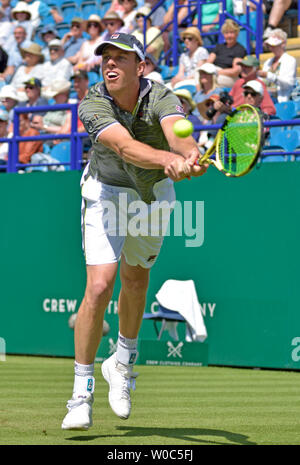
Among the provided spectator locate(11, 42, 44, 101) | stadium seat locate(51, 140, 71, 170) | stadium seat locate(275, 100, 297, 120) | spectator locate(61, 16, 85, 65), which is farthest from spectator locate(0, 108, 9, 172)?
stadium seat locate(275, 100, 297, 120)

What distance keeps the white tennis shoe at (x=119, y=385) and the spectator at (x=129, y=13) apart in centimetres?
1041

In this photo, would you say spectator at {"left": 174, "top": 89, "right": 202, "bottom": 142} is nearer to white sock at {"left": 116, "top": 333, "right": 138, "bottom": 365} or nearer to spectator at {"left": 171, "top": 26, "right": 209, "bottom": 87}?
spectator at {"left": 171, "top": 26, "right": 209, "bottom": 87}

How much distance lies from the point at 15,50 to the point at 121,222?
1251cm

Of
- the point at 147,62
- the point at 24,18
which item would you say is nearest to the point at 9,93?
the point at 147,62

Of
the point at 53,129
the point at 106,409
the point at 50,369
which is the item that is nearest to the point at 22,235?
the point at 53,129

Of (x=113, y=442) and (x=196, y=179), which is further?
(x=196, y=179)

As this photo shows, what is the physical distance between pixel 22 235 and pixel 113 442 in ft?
23.5

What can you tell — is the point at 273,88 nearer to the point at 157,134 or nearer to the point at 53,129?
the point at 53,129

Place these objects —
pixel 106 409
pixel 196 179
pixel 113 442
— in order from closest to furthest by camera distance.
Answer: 1. pixel 113 442
2. pixel 106 409
3. pixel 196 179

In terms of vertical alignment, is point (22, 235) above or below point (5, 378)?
above

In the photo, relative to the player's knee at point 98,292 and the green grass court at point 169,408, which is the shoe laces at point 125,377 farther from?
the player's knee at point 98,292

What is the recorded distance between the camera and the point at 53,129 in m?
12.6

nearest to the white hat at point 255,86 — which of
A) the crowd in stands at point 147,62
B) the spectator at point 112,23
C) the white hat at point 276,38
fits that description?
the crowd in stands at point 147,62

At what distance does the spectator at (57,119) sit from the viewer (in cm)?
1259
